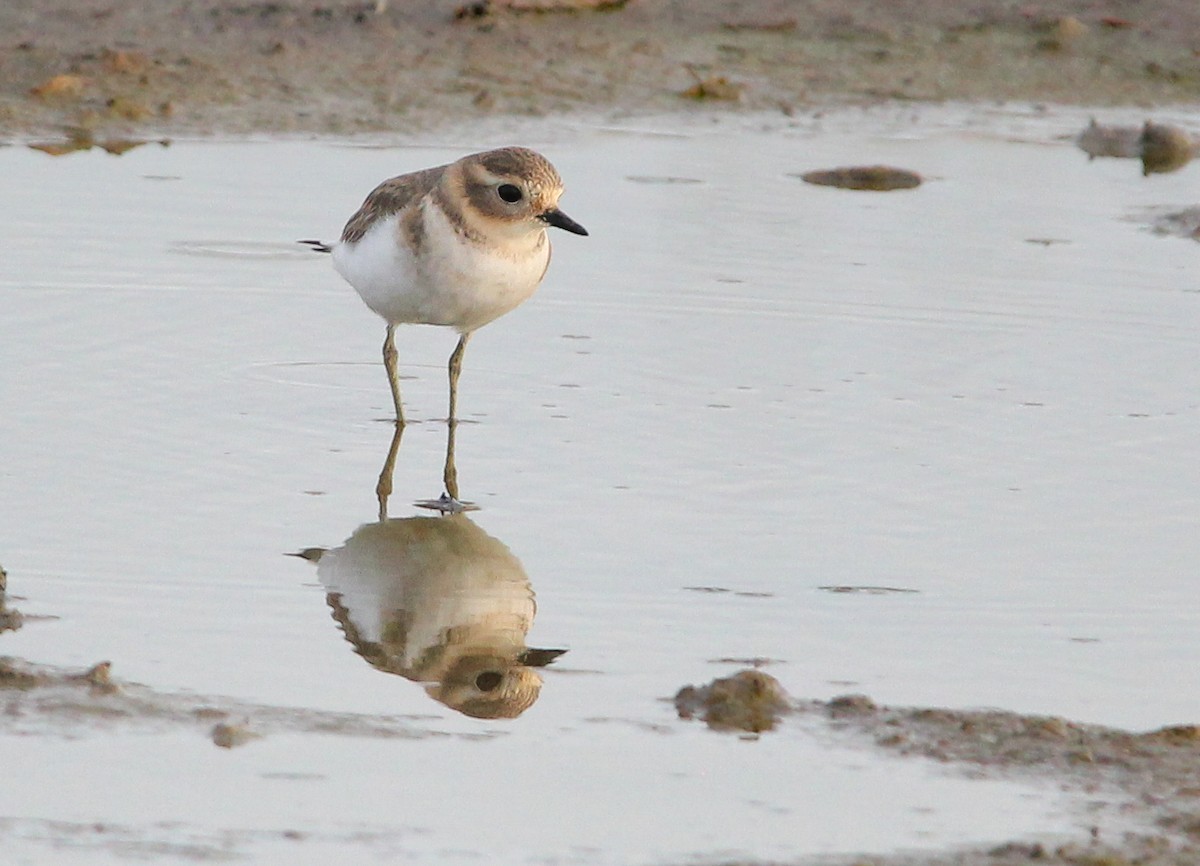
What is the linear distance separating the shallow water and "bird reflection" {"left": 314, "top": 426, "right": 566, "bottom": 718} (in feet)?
0.21

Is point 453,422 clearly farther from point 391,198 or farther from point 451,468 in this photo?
point 391,198

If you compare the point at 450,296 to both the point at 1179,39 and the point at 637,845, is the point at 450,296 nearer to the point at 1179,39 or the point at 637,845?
the point at 637,845

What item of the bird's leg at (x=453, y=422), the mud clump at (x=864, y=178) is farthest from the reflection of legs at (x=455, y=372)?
the mud clump at (x=864, y=178)

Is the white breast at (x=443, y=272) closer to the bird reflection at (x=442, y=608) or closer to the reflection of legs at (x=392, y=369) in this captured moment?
the reflection of legs at (x=392, y=369)

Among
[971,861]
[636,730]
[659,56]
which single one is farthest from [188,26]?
[971,861]

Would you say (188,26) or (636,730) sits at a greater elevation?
(188,26)

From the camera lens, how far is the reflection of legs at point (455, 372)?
6.95 metres

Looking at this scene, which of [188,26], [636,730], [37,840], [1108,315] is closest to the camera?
[37,840]

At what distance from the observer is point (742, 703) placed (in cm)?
449

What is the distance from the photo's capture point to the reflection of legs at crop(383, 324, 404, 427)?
A: 6965 mm

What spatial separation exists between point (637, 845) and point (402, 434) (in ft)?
10.4

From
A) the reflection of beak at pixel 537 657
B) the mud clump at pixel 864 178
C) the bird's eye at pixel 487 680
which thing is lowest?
the bird's eye at pixel 487 680

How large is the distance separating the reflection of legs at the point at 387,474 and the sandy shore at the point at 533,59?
455 cm

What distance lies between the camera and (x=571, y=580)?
17.5 ft
